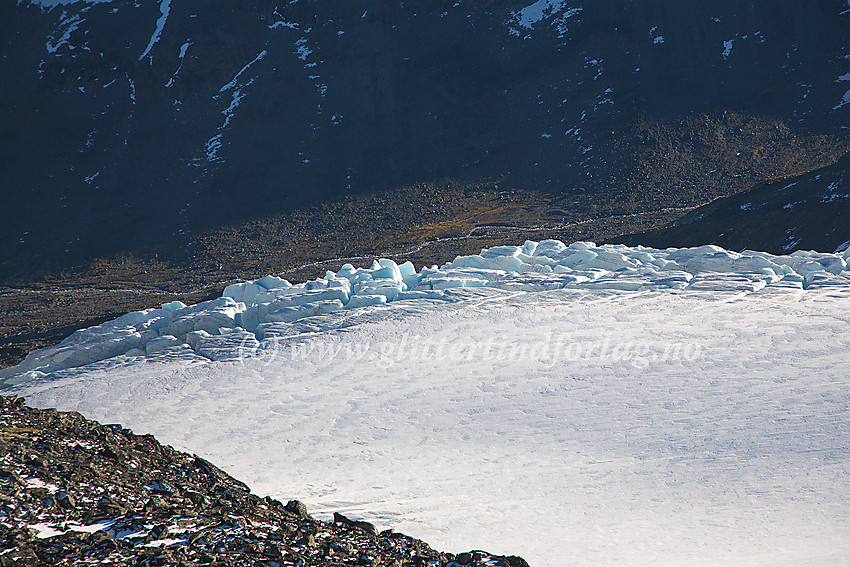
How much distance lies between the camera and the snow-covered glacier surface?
11992 millimetres

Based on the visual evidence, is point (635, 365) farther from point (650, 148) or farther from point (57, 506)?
point (650, 148)

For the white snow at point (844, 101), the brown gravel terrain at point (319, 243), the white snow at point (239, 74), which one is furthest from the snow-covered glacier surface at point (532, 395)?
the white snow at point (239, 74)

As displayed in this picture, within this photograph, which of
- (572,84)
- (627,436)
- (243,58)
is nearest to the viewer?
(627,436)

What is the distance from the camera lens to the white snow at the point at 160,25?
6774cm

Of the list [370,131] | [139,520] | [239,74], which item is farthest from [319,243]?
[139,520]

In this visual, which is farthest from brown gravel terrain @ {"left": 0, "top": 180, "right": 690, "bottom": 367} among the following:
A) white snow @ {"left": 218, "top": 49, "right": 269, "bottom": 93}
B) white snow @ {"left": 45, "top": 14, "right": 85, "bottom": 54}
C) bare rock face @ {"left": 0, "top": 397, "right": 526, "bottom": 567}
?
bare rock face @ {"left": 0, "top": 397, "right": 526, "bottom": 567}

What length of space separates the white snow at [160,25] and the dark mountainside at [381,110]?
11.5 inches

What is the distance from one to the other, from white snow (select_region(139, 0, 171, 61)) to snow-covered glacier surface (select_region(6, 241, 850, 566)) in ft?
165

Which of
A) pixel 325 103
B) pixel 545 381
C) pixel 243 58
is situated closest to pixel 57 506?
pixel 545 381

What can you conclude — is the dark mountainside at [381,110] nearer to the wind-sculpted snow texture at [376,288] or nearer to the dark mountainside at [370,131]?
the dark mountainside at [370,131]

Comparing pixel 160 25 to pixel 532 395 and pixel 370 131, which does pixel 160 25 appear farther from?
pixel 532 395

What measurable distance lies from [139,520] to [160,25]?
6908 cm

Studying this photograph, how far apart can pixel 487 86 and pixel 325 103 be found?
43.8 ft

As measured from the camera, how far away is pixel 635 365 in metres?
17.6
